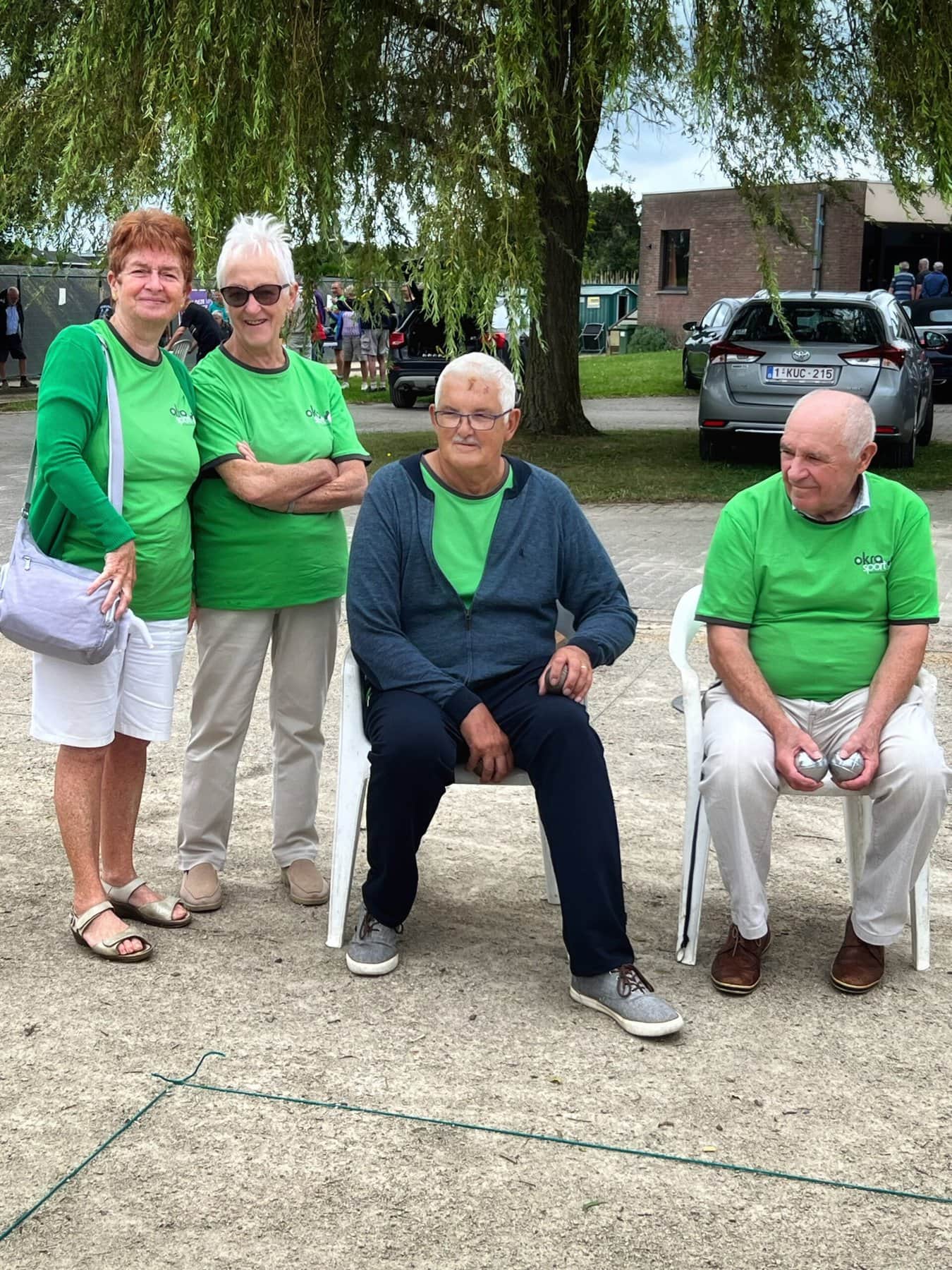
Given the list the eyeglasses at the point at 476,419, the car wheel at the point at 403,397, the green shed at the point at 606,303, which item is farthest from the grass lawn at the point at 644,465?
the green shed at the point at 606,303

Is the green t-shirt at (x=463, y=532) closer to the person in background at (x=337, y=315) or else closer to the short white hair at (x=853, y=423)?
the short white hair at (x=853, y=423)

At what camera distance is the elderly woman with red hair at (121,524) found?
3.68m

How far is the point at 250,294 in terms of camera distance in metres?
3.98

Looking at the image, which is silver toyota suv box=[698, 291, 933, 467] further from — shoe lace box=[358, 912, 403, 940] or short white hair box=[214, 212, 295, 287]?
shoe lace box=[358, 912, 403, 940]

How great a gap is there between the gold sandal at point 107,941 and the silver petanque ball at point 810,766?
1.71 meters

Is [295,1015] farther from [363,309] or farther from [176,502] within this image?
[363,309]

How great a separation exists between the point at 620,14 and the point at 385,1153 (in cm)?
926

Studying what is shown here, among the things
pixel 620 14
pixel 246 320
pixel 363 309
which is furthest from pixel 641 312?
pixel 246 320

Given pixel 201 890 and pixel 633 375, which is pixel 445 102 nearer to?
pixel 201 890

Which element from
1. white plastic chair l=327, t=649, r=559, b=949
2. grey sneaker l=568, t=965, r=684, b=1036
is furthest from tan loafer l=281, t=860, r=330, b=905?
grey sneaker l=568, t=965, r=684, b=1036

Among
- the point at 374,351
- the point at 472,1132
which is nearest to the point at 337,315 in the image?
the point at 374,351

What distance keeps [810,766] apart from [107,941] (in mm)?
1824

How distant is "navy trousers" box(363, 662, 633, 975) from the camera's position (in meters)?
3.64

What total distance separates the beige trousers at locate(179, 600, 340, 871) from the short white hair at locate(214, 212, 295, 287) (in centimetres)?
90
